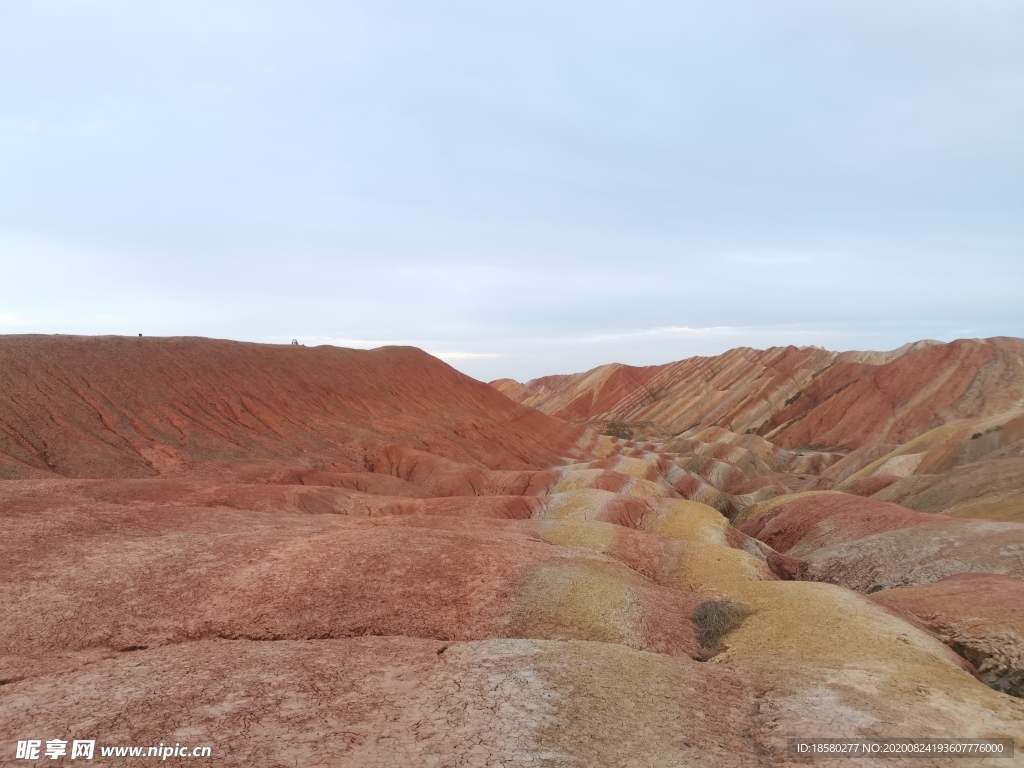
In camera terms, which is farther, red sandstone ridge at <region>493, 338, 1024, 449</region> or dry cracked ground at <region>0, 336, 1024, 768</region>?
red sandstone ridge at <region>493, 338, 1024, 449</region>

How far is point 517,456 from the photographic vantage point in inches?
2950

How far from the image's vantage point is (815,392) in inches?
4702

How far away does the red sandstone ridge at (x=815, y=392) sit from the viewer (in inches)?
3642

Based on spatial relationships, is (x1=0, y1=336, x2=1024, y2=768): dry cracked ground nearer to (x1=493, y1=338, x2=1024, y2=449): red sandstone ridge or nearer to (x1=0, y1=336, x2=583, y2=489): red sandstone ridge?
(x1=0, y1=336, x2=583, y2=489): red sandstone ridge

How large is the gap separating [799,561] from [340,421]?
46.6 meters

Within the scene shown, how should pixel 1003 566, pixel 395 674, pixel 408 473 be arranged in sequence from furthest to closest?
pixel 408 473 → pixel 1003 566 → pixel 395 674

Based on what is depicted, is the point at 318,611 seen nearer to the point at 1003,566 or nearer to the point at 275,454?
the point at 1003,566

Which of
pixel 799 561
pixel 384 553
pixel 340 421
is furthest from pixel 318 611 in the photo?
pixel 340 421

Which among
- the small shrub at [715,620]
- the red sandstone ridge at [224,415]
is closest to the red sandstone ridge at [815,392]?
the red sandstone ridge at [224,415]

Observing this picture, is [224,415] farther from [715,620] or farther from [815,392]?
[815,392]

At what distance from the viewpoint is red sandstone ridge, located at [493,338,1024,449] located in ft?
303

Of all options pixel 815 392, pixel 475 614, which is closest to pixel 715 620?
pixel 475 614

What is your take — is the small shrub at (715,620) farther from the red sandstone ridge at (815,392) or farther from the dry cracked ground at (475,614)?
the red sandstone ridge at (815,392)

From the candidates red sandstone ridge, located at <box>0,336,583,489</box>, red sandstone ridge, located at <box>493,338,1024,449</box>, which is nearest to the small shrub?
red sandstone ridge, located at <box>0,336,583,489</box>
